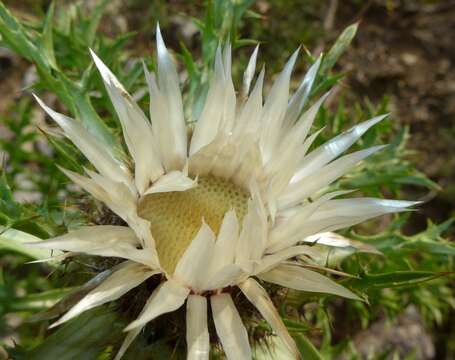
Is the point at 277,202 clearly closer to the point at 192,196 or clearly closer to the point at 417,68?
the point at 192,196

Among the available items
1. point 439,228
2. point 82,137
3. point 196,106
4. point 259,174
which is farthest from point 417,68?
point 82,137

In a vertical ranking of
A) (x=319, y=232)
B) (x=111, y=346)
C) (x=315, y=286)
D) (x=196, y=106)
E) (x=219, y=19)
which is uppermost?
(x=219, y=19)

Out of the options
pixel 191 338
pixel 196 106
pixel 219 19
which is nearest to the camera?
pixel 191 338

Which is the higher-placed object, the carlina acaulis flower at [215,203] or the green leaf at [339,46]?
the green leaf at [339,46]

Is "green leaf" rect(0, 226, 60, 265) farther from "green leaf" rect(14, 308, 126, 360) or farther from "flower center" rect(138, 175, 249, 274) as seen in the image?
"flower center" rect(138, 175, 249, 274)

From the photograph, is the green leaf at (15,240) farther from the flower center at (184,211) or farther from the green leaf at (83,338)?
the flower center at (184,211)

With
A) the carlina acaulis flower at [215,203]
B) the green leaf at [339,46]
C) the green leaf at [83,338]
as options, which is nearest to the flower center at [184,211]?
the carlina acaulis flower at [215,203]

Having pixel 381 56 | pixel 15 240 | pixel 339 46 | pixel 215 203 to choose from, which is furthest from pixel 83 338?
pixel 381 56

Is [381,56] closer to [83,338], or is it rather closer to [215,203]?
[215,203]
